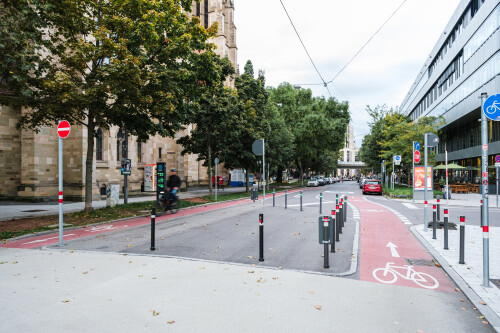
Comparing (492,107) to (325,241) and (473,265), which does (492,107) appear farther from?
(325,241)

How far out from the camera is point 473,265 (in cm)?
622

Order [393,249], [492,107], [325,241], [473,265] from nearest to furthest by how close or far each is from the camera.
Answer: [492,107] < [325,241] < [473,265] < [393,249]

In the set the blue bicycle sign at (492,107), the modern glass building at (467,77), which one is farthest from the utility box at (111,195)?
the modern glass building at (467,77)

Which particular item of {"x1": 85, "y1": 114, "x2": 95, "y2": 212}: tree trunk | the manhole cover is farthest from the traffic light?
the manhole cover

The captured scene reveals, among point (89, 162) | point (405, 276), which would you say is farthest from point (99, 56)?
point (405, 276)

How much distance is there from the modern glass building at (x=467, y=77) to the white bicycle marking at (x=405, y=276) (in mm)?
18383

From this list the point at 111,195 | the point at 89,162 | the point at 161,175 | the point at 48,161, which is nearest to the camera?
the point at 89,162

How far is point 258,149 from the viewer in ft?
53.8

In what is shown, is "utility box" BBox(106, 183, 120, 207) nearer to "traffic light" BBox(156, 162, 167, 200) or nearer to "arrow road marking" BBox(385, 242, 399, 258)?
"traffic light" BBox(156, 162, 167, 200)

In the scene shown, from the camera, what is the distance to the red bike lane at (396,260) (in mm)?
5379

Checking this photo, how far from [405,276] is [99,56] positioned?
39.1 ft

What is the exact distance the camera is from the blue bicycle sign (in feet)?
17.9

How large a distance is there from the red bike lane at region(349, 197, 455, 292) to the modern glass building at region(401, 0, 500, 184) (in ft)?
50.0

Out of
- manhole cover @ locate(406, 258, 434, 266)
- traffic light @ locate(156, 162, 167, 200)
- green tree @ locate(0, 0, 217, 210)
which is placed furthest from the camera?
traffic light @ locate(156, 162, 167, 200)
